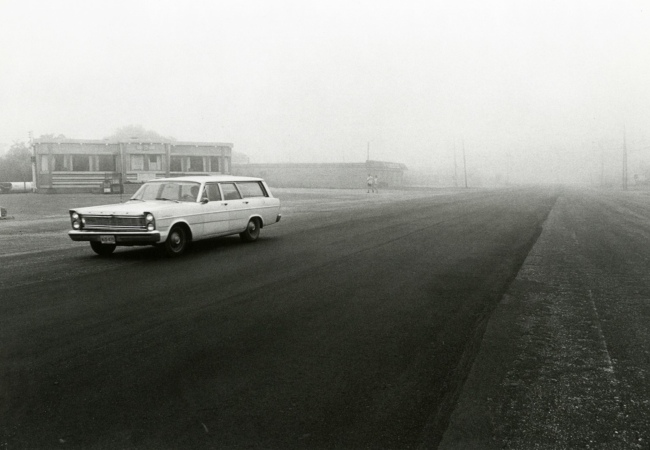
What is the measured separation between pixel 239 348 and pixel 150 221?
5.50 meters

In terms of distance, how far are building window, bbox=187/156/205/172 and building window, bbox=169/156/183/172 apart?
2.29 ft

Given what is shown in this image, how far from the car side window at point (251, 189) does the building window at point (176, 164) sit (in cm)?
3127

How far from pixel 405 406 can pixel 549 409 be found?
3.03 feet

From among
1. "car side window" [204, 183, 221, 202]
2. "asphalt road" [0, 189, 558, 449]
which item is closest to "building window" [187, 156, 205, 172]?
"car side window" [204, 183, 221, 202]

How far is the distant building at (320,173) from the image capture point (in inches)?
3182

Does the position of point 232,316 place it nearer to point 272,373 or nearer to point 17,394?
point 272,373

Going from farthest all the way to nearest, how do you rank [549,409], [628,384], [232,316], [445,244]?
[445,244] → [232,316] → [628,384] → [549,409]

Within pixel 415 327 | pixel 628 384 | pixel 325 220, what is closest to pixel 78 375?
pixel 415 327

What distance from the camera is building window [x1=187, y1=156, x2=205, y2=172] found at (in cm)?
4330

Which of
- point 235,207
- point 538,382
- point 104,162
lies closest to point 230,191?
point 235,207

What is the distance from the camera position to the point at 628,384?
395cm

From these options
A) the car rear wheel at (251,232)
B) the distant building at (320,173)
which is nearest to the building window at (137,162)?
the car rear wheel at (251,232)

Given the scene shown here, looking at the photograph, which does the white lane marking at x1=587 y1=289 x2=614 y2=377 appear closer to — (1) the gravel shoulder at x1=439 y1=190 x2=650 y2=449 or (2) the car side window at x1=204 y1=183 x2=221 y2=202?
(1) the gravel shoulder at x1=439 y1=190 x2=650 y2=449

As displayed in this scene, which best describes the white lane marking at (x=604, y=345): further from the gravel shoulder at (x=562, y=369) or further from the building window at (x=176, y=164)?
the building window at (x=176, y=164)
